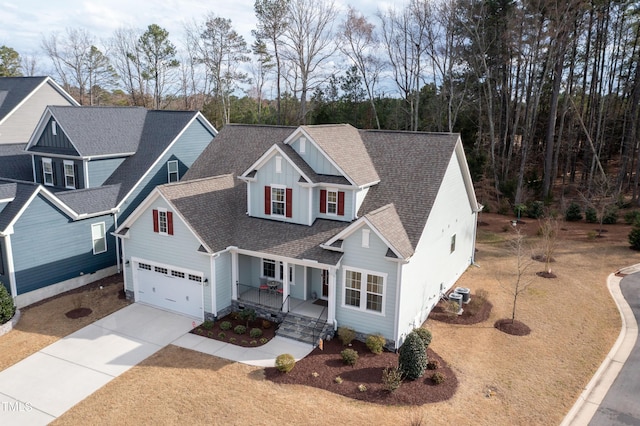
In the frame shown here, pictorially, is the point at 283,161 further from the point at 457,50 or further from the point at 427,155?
the point at 457,50

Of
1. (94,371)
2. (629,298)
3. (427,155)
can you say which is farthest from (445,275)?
(94,371)

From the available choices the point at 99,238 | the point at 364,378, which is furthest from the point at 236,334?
the point at 99,238

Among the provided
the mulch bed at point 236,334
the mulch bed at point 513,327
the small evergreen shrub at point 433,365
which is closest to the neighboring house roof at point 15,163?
the mulch bed at point 236,334

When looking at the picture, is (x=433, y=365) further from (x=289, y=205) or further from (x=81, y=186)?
(x=81, y=186)

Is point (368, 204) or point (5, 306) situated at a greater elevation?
point (368, 204)

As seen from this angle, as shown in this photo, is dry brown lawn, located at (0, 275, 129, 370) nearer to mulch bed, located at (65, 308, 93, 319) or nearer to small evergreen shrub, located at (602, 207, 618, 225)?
mulch bed, located at (65, 308, 93, 319)

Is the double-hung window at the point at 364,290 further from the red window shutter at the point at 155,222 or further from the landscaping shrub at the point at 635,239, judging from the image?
the landscaping shrub at the point at 635,239
